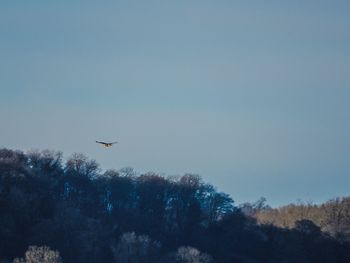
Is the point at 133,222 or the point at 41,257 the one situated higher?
the point at 133,222

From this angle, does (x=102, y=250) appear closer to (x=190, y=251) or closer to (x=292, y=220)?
(x=190, y=251)

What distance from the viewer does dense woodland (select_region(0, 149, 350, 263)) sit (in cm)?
8788

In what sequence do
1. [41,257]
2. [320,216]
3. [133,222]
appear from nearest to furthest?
[41,257], [133,222], [320,216]

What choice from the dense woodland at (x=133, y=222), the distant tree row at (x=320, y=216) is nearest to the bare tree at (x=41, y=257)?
the dense woodland at (x=133, y=222)

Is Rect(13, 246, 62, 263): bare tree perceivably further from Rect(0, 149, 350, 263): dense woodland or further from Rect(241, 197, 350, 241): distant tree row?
Rect(241, 197, 350, 241): distant tree row

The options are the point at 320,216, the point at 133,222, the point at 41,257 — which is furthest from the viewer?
the point at 320,216

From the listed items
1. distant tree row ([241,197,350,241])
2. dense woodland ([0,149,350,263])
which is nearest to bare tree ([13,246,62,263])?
dense woodland ([0,149,350,263])

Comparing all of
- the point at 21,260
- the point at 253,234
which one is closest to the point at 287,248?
the point at 253,234

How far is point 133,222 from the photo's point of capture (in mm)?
105688

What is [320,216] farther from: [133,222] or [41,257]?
[41,257]

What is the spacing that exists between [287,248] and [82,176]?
26549 mm

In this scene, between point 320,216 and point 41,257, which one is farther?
point 320,216

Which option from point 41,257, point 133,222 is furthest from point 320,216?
point 41,257

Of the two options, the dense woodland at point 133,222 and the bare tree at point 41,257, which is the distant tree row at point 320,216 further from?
the bare tree at point 41,257
